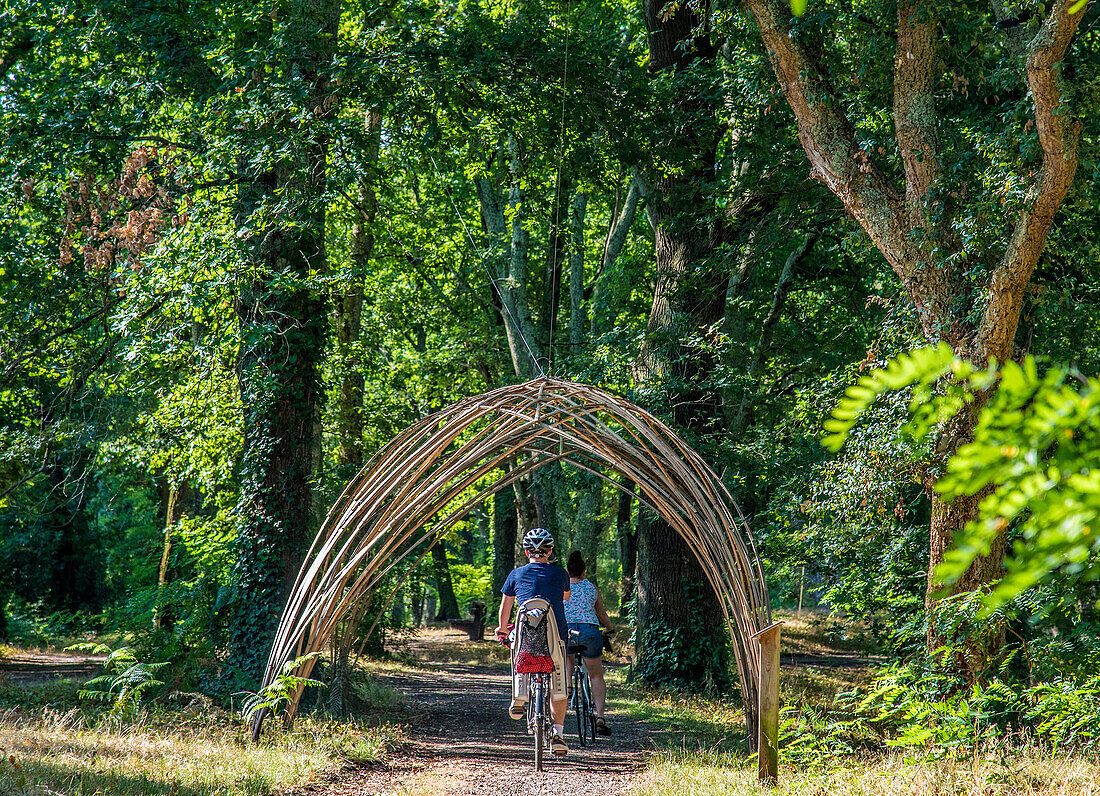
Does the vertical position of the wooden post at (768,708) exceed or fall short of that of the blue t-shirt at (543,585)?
it falls short

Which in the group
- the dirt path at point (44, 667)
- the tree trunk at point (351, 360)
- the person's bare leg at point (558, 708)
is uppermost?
the tree trunk at point (351, 360)

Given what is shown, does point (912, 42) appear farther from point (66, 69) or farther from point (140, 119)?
point (66, 69)

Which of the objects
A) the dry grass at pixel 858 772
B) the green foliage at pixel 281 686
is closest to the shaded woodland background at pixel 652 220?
the dry grass at pixel 858 772

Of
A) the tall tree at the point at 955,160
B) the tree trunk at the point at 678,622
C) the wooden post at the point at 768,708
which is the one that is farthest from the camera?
the tree trunk at the point at 678,622

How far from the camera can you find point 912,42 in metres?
7.45

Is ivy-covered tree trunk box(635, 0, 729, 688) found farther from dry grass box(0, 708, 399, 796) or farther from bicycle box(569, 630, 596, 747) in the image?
dry grass box(0, 708, 399, 796)

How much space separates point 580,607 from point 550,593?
1.51 metres

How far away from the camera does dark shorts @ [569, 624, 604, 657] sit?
27.5 feet

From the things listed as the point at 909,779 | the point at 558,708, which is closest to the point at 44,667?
the point at 558,708

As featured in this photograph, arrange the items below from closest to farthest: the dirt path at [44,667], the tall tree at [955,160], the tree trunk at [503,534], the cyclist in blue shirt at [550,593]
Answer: the tall tree at [955,160], the cyclist in blue shirt at [550,593], the dirt path at [44,667], the tree trunk at [503,534]

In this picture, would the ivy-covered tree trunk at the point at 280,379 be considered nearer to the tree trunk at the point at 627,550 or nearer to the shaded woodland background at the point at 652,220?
the shaded woodland background at the point at 652,220

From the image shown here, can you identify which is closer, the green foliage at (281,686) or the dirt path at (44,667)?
the green foliage at (281,686)

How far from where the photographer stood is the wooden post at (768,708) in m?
6.21

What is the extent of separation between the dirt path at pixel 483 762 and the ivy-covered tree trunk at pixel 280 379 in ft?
7.32
